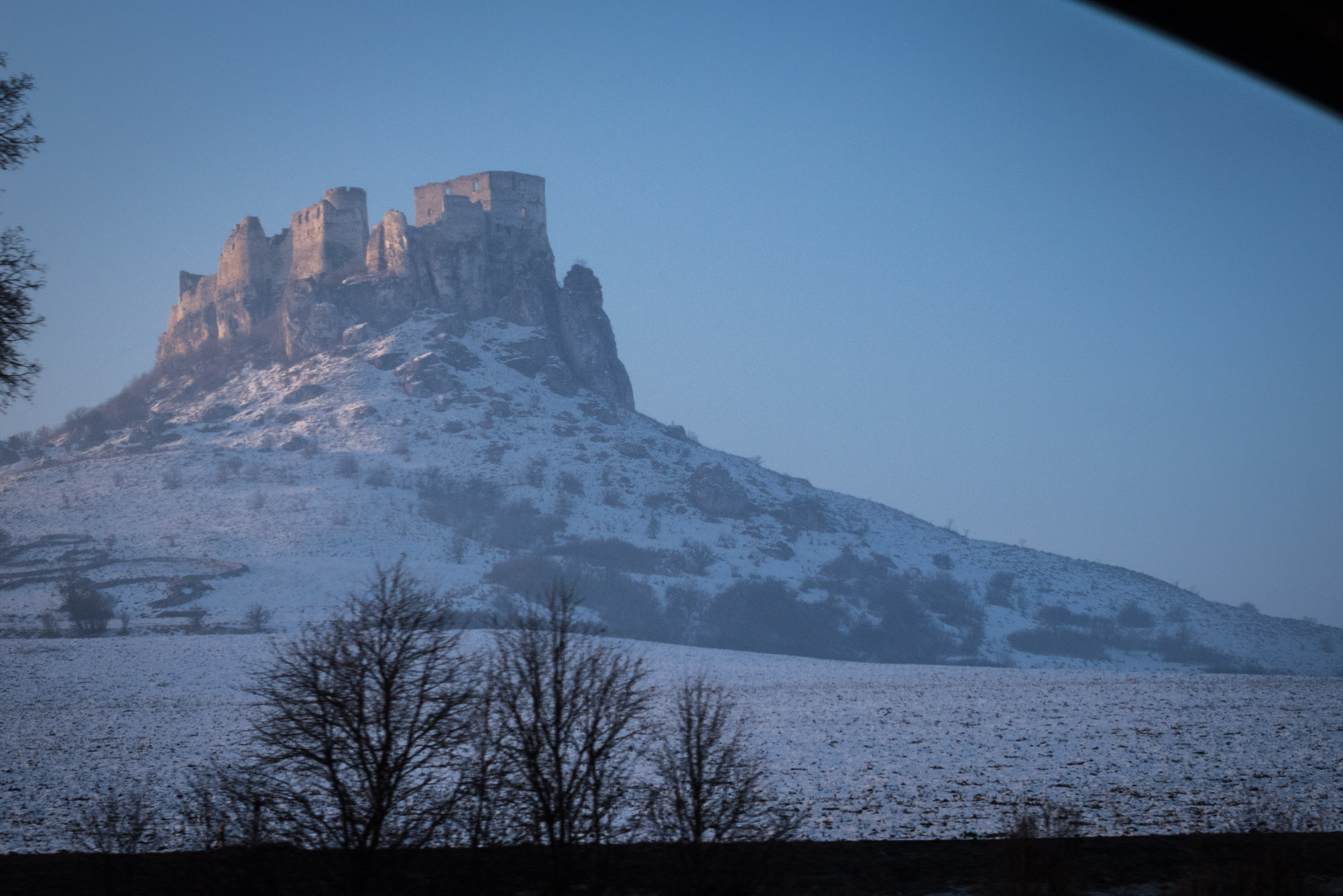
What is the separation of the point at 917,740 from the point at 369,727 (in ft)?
79.9

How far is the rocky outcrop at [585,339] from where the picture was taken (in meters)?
179

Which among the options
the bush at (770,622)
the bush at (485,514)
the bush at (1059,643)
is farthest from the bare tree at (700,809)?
the bush at (1059,643)

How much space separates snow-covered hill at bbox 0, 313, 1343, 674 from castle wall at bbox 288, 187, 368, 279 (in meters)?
13.4

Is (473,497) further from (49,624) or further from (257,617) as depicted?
(49,624)

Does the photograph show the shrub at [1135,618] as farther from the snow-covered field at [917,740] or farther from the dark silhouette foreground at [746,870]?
the dark silhouette foreground at [746,870]

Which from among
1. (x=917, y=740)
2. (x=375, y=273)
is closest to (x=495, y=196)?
(x=375, y=273)

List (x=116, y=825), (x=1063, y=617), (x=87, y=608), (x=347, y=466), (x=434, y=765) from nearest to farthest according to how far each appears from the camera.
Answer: (x=116, y=825)
(x=434, y=765)
(x=87, y=608)
(x=1063, y=617)
(x=347, y=466)

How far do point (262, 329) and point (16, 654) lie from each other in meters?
116

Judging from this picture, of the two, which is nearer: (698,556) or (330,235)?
(698,556)

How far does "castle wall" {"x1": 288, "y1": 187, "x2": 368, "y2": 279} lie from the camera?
16300 cm

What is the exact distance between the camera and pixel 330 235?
16350 centimetres

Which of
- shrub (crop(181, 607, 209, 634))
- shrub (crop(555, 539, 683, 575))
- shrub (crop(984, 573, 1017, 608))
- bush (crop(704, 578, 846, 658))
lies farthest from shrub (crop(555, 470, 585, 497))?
shrub (crop(181, 607, 209, 634))

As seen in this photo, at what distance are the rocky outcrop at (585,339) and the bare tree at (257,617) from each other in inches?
3844

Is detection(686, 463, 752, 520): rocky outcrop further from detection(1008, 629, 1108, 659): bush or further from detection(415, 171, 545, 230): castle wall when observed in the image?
detection(415, 171, 545, 230): castle wall
